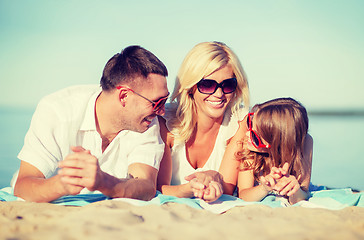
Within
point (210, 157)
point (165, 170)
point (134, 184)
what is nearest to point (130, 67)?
point (134, 184)

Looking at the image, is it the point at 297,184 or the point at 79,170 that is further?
Result: the point at 297,184

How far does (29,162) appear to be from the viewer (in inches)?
143

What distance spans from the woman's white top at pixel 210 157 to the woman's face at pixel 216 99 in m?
0.24

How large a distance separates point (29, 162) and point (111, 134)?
93 cm

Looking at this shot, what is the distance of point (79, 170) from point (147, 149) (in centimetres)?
125

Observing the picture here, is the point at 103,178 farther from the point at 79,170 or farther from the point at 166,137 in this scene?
the point at 166,137

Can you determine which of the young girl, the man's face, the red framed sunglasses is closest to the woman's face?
the young girl

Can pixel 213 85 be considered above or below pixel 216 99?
above

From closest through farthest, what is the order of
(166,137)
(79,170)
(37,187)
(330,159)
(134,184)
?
(79,170), (37,187), (134,184), (166,137), (330,159)

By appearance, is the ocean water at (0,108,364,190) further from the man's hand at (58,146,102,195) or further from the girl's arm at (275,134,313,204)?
the man's hand at (58,146,102,195)

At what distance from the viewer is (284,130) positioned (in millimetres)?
4227

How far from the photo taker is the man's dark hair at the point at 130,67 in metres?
4.11

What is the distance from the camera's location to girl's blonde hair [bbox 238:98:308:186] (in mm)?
4238

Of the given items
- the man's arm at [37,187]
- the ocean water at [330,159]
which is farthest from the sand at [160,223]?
the ocean water at [330,159]
